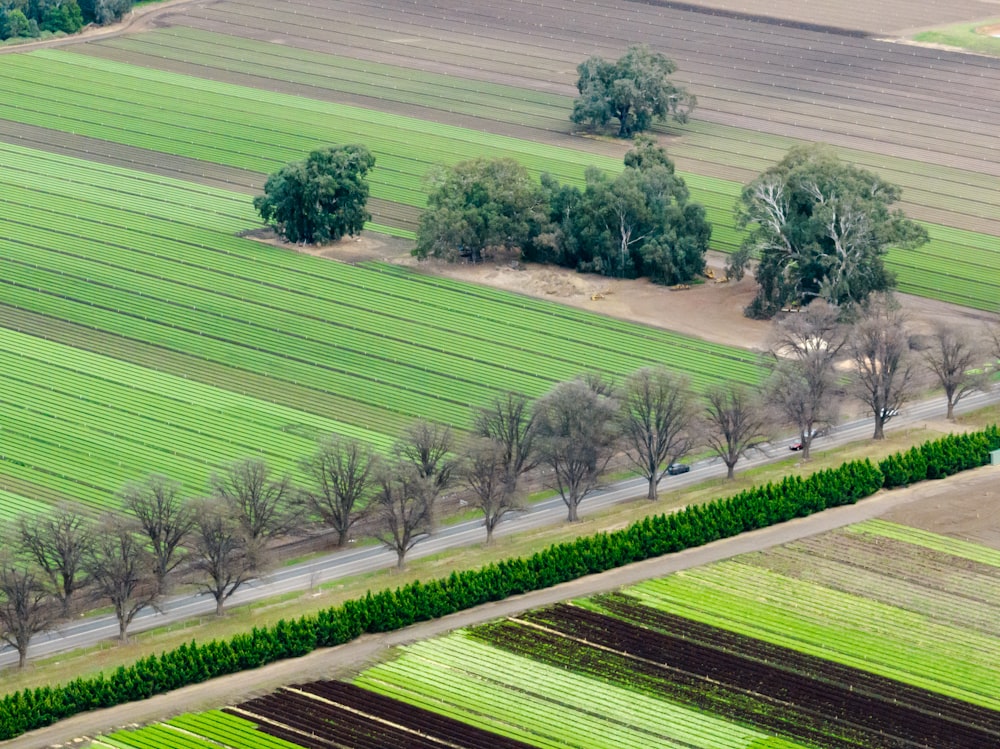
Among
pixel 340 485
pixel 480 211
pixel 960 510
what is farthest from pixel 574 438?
pixel 480 211

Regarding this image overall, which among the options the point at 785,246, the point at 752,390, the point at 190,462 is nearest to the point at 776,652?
the point at 752,390

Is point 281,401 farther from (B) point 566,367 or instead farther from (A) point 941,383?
(A) point 941,383

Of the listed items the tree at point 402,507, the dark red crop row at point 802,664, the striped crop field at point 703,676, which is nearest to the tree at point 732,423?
the striped crop field at point 703,676

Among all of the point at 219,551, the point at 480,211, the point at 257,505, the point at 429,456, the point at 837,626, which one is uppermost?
the point at 480,211

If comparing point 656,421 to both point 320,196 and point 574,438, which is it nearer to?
point 574,438

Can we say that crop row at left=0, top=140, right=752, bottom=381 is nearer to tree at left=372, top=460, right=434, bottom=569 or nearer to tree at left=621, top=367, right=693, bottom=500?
tree at left=621, top=367, right=693, bottom=500

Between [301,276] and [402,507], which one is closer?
[402,507]

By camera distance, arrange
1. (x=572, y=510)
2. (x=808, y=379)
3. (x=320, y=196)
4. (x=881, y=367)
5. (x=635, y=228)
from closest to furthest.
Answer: (x=572, y=510), (x=808, y=379), (x=881, y=367), (x=635, y=228), (x=320, y=196)
